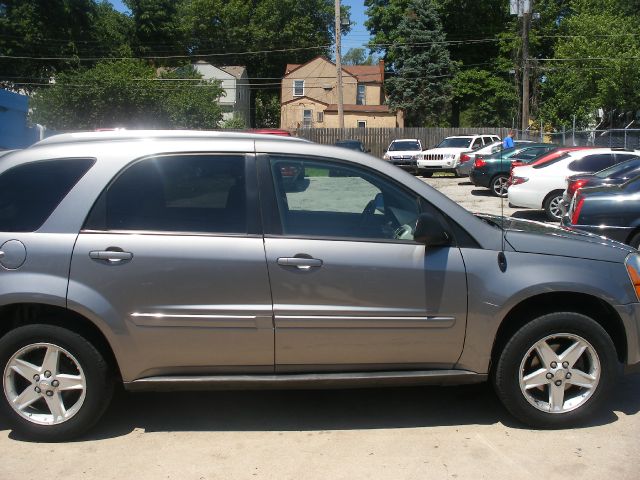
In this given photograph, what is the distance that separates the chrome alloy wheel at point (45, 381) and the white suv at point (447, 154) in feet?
75.1

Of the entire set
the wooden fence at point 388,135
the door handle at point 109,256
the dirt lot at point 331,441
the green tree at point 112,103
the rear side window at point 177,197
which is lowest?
the dirt lot at point 331,441

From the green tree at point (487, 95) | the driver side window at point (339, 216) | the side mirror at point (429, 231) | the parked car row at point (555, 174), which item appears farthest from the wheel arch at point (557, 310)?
the green tree at point (487, 95)

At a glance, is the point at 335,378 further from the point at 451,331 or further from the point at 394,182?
the point at 394,182

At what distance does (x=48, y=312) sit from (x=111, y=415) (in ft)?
2.93

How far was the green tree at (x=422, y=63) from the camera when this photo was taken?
152 ft

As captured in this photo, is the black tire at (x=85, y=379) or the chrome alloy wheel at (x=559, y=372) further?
the chrome alloy wheel at (x=559, y=372)

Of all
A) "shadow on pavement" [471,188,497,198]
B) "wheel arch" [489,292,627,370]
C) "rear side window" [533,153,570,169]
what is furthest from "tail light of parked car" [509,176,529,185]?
"wheel arch" [489,292,627,370]

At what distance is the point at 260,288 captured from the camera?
369cm

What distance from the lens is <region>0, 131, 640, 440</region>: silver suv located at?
145 inches

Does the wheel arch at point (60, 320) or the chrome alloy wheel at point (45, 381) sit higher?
the wheel arch at point (60, 320)

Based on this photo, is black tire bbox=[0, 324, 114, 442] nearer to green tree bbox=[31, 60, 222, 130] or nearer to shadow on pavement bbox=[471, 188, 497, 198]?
shadow on pavement bbox=[471, 188, 497, 198]

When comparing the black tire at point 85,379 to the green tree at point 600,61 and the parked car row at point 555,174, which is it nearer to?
the parked car row at point 555,174

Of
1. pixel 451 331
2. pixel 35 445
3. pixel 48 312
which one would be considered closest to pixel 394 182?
pixel 451 331

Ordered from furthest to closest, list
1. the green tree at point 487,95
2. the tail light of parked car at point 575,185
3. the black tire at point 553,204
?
the green tree at point 487,95 → the black tire at point 553,204 → the tail light of parked car at point 575,185
